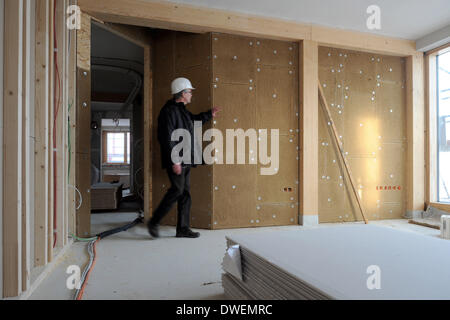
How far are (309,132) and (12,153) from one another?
3223mm

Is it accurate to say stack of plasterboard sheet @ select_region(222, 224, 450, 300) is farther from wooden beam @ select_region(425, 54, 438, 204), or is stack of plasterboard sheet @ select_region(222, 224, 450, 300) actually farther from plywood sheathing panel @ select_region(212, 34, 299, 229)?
wooden beam @ select_region(425, 54, 438, 204)

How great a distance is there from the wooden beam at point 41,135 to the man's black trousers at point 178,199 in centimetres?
108

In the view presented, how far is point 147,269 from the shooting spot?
2.22 meters

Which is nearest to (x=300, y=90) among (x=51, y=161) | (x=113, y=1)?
(x=113, y=1)

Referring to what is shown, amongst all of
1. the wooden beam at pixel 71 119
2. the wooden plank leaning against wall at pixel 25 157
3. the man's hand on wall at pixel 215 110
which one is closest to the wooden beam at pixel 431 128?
the man's hand on wall at pixel 215 110

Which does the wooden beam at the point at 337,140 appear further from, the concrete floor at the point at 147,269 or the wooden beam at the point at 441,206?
the concrete floor at the point at 147,269

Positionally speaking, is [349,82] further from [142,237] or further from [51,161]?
[51,161]

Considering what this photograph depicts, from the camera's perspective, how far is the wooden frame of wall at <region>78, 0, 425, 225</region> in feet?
11.0

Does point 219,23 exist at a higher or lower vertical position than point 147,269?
higher

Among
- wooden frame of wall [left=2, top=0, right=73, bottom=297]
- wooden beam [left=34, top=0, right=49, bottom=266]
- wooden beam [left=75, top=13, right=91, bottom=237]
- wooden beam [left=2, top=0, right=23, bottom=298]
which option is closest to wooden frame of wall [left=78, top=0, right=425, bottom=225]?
wooden beam [left=75, top=13, right=91, bottom=237]

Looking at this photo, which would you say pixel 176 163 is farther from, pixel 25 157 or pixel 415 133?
pixel 415 133

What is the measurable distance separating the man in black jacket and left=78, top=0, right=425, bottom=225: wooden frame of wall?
78 centimetres

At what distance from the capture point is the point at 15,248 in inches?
64.7

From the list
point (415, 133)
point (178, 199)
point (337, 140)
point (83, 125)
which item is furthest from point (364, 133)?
point (83, 125)
